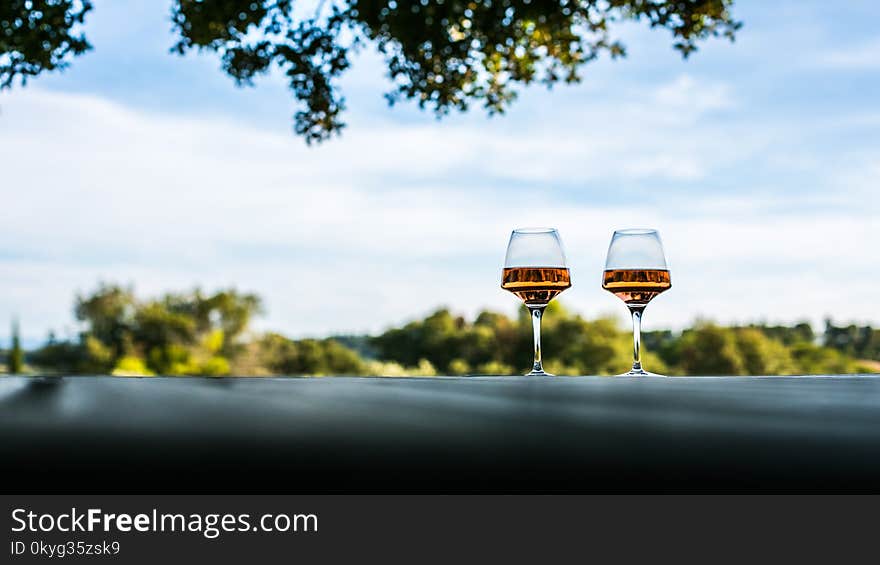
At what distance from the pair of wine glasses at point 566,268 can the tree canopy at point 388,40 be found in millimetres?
3019

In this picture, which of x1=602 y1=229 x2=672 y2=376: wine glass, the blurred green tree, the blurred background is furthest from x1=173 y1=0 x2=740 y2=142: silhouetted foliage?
the blurred green tree

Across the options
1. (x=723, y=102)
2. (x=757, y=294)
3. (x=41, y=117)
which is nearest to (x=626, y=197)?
(x=723, y=102)

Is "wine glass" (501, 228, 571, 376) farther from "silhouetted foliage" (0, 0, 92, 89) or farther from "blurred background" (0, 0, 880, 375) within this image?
"blurred background" (0, 0, 880, 375)

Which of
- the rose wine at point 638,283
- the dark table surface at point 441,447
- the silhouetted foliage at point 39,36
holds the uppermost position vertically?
the silhouetted foliage at point 39,36

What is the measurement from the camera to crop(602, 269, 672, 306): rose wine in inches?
62.6

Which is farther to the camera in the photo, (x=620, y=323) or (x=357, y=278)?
(x=620, y=323)

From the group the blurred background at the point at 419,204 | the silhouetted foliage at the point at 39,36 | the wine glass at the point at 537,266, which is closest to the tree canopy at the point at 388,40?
the silhouetted foliage at the point at 39,36

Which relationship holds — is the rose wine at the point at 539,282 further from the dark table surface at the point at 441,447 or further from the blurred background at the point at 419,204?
the blurred background at the point at 419,204

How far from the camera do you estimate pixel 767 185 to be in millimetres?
17422

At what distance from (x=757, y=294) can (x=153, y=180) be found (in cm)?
1237

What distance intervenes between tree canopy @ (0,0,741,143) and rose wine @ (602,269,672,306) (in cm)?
306

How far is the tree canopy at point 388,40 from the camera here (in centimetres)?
439

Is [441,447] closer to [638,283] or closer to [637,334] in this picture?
[637,334]
